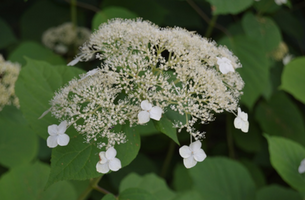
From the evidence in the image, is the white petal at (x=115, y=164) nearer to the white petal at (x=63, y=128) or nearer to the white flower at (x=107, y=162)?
the white flower at (x=107, y=162)

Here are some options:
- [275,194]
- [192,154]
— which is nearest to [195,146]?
[192,154]

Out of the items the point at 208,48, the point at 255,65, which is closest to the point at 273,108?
the point at 255,65

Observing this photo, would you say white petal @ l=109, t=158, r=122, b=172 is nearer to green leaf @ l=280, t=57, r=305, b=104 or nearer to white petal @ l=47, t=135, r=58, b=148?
white petal @ l=47, t=135, r=58, b=148

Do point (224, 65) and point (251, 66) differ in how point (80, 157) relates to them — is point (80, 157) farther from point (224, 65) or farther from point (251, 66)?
point (251, 66)

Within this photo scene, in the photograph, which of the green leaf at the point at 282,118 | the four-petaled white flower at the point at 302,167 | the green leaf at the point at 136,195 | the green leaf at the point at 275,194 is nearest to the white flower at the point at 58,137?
the green leaf at the point at 136,195

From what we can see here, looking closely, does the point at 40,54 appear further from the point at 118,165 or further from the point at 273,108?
the point at 273,108

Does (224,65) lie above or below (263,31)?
above
